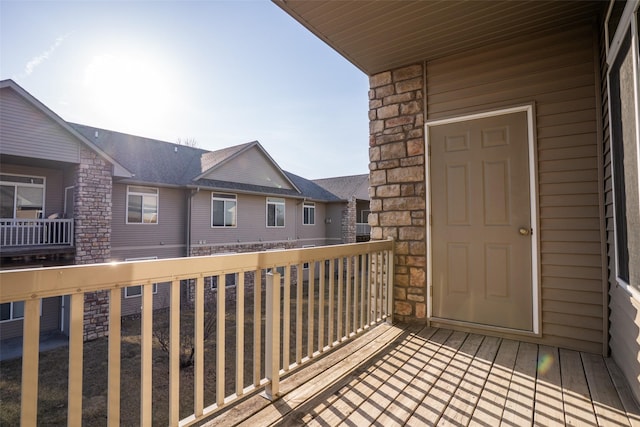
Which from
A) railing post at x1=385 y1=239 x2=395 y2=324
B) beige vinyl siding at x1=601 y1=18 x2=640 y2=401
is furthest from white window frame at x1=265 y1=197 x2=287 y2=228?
beige vinyl siding at x1=601 y1=18 x2=640 y2=401

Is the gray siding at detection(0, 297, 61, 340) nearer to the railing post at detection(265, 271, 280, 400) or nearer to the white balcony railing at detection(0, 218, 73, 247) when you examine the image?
the white balcony railing at detection(0, 218, 73, 247)

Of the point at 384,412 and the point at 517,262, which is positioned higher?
the point at 517,262

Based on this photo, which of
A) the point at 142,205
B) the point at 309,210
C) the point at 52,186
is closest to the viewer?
the point at 52,186

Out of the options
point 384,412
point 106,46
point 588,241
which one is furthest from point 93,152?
point 588,241

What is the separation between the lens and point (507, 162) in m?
2.80

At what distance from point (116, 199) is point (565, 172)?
10715 millimetres

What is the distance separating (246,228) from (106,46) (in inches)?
308

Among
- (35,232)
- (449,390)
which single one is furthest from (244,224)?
(449,390)

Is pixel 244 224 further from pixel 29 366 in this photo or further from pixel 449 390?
pixel 29 366

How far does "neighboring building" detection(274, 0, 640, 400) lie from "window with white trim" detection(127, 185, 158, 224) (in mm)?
9071

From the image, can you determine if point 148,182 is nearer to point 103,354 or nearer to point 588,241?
point 103,354

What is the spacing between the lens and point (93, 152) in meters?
8.53

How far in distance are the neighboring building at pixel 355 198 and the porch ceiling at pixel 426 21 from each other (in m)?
13.8

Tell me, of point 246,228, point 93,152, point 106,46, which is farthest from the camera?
point 246,228
